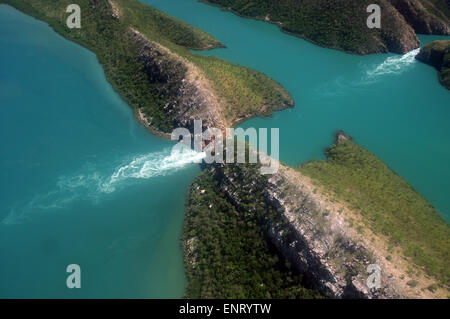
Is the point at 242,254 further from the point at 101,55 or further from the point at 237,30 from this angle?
the point at 237,30

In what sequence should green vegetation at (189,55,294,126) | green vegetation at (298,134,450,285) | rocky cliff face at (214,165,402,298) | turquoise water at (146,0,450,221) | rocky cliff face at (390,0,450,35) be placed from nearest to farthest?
rocky cliff face at (214,165,402,298) < green vegetation at (298,134,450,285) < turquoise water at (146,0,450,221) < green vegetation at (189,55,294,126) < rocky cliff face at (390,0,450,35)

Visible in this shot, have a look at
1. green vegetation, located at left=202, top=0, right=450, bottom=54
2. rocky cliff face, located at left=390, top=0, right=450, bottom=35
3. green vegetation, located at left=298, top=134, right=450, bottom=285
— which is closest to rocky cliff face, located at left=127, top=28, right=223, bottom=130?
green vegetation, located at left=298, top=134, right=450, bottom=285

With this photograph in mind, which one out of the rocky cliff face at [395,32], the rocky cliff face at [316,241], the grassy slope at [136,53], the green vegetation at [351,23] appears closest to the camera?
the rocky cliff face at [316,241]

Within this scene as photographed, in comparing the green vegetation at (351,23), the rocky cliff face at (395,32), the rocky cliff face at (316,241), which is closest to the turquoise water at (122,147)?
the rocky cliff face at (395,32)

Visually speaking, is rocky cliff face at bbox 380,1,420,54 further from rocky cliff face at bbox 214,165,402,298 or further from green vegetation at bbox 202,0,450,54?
rocky cliff face at bbox 214,165,402,298

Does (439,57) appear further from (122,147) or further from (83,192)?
(83,192)

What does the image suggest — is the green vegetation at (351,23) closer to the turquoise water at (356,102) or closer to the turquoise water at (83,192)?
the turquoise water at (356,102)

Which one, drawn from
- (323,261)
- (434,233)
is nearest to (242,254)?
(323,261)
